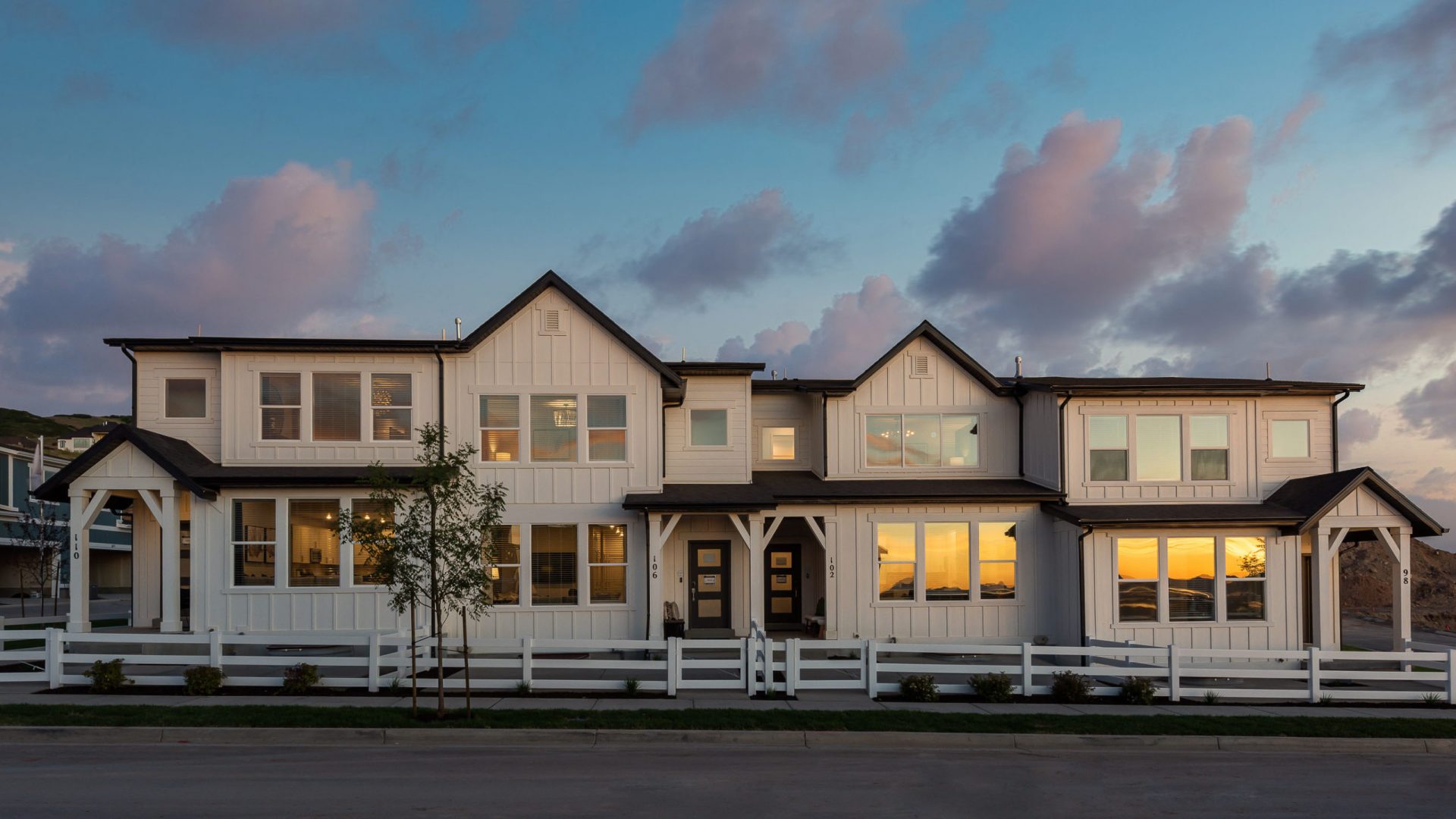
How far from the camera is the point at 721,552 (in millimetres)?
24609

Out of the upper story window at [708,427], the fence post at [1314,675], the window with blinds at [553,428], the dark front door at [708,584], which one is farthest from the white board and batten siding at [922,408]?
the fence post at [1314,675]

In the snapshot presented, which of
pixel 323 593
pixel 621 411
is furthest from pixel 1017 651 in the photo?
pixel 323 593

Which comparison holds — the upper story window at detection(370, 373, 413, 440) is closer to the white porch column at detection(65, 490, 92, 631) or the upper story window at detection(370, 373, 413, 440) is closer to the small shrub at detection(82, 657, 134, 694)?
the white porch column at detection(65, 490, 92, 631)

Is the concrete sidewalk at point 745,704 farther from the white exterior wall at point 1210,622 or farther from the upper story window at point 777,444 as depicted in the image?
the upper story window at point 777,444

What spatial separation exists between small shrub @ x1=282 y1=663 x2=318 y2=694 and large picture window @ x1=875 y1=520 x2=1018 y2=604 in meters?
12.5

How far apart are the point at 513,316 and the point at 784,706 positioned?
37.3ft

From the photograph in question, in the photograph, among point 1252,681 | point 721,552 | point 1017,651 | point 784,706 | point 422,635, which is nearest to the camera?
point 784,706

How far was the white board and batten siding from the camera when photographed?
25.0 metres

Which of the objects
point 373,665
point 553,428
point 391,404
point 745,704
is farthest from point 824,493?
point 373,665

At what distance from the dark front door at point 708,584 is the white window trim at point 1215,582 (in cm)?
907

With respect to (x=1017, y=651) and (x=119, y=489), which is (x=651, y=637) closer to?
(x=1017, y=651)

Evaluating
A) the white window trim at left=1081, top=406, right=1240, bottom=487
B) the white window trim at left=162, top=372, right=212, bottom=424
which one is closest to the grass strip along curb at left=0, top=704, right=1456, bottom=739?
the white window trim at left=162, top=372, right=212, bottom=424

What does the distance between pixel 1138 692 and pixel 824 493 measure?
27.4 ft

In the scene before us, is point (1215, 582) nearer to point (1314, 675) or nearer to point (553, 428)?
point (1314, 675)
